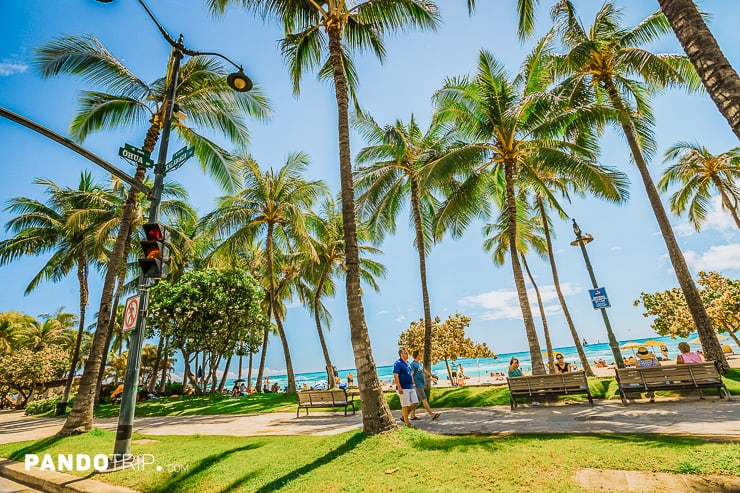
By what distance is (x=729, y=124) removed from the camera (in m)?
3.80

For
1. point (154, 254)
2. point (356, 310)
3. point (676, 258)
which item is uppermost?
point (676, 258)

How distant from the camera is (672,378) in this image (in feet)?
28.6

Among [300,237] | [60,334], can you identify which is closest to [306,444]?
[300,237]

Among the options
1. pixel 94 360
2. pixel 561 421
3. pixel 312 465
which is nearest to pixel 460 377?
pixel 561 421

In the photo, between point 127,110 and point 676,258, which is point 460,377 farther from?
point 127,110

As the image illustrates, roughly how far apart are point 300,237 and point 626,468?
16.6m

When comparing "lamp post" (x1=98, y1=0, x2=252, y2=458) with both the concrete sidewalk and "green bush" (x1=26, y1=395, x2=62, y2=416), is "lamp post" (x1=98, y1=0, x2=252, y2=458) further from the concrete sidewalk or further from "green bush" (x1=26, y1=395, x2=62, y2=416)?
"green bush" (x1=26, y1=395, x2=62, y2=416)

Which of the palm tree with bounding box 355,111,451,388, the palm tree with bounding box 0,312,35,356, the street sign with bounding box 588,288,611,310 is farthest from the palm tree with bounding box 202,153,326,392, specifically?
the palm tree with bounding box 0,312,35,356

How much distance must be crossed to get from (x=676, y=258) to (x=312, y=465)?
510 inches

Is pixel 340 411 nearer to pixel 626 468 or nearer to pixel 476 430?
pixel 476 430

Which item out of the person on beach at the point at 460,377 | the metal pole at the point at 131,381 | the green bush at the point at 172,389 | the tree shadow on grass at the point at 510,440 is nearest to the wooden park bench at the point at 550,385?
the tree shadow on grass at the point at 510,440

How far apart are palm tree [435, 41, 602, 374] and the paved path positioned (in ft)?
9.36

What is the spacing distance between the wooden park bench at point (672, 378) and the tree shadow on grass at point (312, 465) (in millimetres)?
7390

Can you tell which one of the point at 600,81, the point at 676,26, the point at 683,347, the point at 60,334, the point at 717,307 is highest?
the point at 600,81
